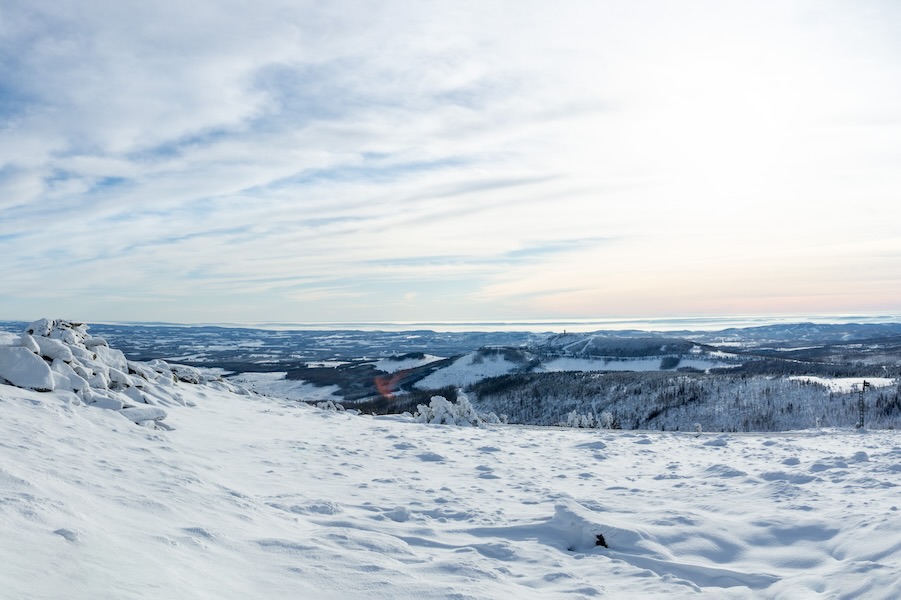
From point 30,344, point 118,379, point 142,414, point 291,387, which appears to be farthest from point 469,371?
point 142,414

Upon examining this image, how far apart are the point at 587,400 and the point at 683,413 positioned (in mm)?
15748

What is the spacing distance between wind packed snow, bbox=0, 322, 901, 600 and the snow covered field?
0.03m

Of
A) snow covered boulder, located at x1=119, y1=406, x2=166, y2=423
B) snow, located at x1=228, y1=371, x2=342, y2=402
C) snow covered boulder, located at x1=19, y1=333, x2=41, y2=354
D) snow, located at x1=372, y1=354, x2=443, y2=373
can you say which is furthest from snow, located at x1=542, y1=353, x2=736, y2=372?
snow covered boulder, located at x1=119, y1=406, x2=166, y2=423

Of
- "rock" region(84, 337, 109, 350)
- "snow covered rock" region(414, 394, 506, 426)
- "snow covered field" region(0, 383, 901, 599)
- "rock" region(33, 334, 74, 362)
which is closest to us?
"snow covered field" region(0, 383, 901, 599)

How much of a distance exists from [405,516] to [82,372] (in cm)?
1008

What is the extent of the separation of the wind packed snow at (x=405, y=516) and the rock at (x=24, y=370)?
0.20 ft

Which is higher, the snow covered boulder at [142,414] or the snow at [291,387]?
the snow covered boulder at [142,414]

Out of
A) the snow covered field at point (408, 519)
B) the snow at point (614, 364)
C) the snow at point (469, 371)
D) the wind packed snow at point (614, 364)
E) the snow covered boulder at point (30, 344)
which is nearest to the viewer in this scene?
the snow covered field at point (408, 519)

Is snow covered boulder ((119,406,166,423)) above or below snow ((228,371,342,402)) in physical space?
above

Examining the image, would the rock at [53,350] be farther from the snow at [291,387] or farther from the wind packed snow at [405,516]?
the snow at [291,387]

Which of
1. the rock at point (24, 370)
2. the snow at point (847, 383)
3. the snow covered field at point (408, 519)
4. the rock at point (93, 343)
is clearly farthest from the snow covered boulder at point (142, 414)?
the snow at point (847, 383)

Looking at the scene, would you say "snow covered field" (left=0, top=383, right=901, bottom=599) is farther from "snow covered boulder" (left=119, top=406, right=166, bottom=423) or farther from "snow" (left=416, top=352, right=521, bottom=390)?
"snow" (left=416, top=352, right=521, bottom=390)

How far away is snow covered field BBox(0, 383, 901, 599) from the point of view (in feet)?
16.6

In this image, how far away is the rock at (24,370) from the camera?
1174 centimetres
